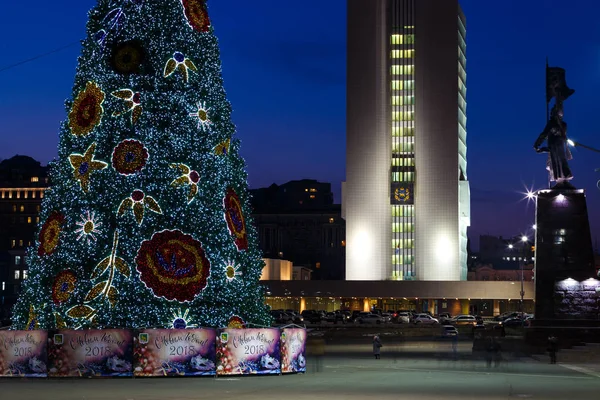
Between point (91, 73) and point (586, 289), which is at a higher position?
point (91, 73)

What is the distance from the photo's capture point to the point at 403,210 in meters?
147

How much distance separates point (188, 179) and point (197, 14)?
642 cm

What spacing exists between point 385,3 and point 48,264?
114526mm

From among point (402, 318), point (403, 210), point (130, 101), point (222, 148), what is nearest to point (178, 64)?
point (130, 101)

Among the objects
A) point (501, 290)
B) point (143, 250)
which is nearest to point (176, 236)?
point (143, 250)

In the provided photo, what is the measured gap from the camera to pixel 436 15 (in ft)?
478

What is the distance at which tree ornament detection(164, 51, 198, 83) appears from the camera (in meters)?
38.7

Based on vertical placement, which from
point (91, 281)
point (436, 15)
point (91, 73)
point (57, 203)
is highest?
point (436, 15)

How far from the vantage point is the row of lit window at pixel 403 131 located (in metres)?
147

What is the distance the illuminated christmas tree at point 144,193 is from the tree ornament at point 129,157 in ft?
0.14

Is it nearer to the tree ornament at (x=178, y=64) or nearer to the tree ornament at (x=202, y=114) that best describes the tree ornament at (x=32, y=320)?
the tree ornament at (x=202, y=114)

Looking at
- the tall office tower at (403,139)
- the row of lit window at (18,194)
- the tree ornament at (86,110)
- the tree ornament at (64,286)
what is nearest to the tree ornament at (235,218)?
the tree ornament at (86,110)

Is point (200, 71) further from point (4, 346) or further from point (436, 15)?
point (436, 15)

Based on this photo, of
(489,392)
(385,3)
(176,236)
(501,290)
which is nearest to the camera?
(489,392)
